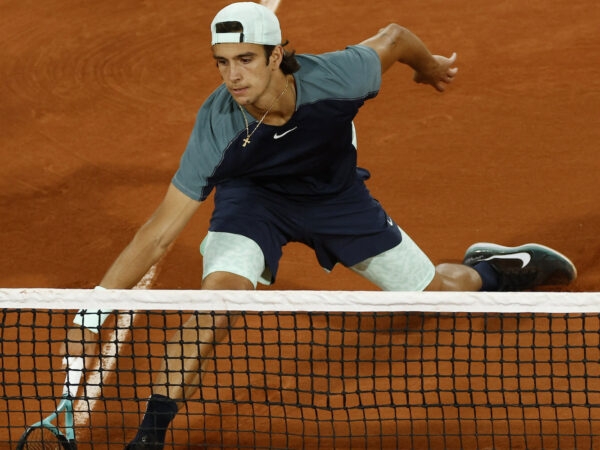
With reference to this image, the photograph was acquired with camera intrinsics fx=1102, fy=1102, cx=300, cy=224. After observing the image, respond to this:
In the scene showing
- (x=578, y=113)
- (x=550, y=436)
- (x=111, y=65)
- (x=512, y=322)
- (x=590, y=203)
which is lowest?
(x=550, y=436)

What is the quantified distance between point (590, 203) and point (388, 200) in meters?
1.40

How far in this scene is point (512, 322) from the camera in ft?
21.9

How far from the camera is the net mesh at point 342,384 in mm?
4965

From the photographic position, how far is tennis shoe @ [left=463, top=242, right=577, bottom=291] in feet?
22.6

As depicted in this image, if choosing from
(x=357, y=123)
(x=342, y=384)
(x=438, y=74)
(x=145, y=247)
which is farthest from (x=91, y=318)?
(x=357, y=123)

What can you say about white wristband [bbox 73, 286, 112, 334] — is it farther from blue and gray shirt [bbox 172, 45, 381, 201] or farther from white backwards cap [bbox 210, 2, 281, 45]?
white backwards cap [bbox 210, 2, 281, 45]

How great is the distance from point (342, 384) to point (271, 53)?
186cm

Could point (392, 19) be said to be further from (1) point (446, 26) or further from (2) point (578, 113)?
(2) point (578, 113)

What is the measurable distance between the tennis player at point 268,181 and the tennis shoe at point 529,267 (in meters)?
0.59

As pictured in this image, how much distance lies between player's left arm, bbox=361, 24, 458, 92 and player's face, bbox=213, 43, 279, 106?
88 centimetres

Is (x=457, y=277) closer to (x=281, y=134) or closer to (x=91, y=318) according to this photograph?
(x=281, y=134)

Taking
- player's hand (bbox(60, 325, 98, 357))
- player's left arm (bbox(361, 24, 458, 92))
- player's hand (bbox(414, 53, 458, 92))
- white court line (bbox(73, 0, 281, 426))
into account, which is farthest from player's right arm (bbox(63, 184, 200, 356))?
player's hand (bbox(414, 53, 458, 92))

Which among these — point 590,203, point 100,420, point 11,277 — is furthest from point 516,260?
point 11,277

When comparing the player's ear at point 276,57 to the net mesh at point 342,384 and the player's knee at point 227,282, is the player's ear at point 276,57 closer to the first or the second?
the player's knee at point 227,282
